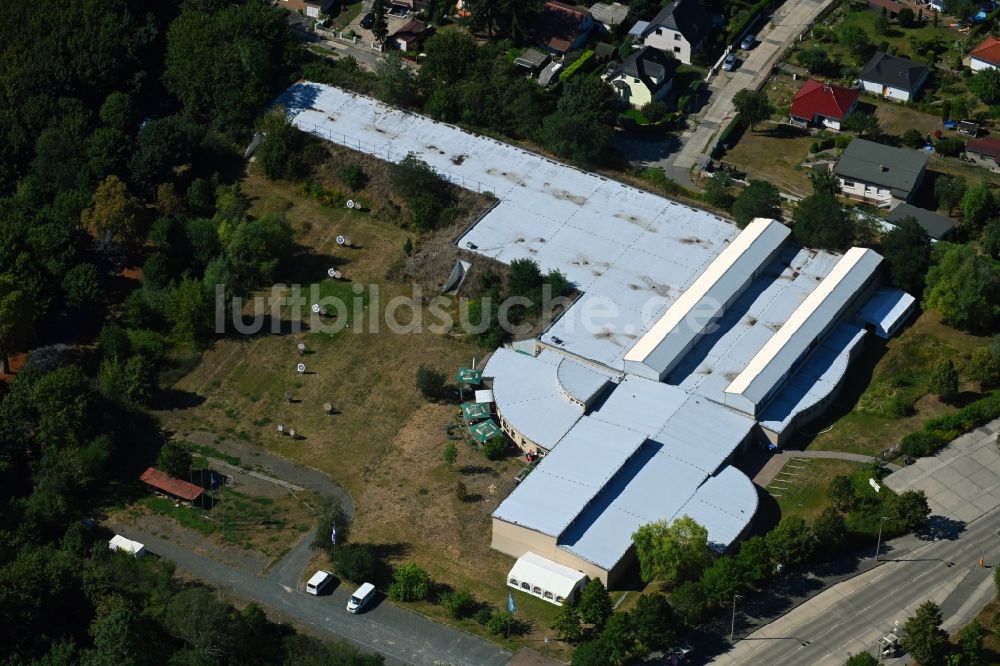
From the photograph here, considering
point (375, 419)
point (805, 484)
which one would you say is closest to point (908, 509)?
point (805, 484)

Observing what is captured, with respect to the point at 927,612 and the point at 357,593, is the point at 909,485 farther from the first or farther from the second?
the point at 357,593

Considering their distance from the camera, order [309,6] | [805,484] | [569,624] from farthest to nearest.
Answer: [309,6] → [805,484] → [569,624]

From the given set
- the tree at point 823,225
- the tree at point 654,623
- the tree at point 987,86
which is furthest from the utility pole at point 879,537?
the tree at point 987,86

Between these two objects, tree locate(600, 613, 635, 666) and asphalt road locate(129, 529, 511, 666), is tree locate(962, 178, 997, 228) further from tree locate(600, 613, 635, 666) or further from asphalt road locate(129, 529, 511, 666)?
asphalt road locate(129, 529, 511, 666)

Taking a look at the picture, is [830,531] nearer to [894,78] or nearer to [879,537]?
[879,537]

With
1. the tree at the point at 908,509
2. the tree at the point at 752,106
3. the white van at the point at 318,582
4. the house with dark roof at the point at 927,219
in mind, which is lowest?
the white van at the point at 318,582

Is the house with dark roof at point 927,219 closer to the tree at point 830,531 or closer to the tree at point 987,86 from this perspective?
the tree at point 987,86
